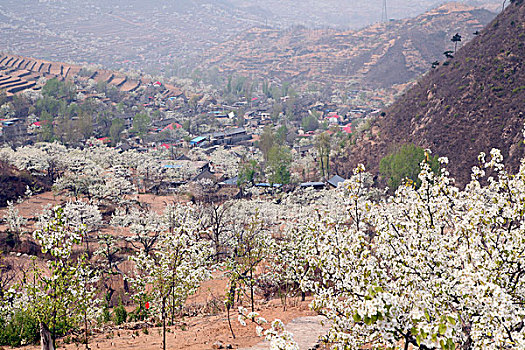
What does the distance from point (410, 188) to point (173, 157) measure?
6287cm

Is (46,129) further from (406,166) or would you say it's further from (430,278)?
(430,278)

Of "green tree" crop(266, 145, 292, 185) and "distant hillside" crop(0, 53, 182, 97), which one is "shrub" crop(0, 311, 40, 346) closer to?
"green tree" crop(266, 145, 292, 185)

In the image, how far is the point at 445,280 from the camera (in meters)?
7.33

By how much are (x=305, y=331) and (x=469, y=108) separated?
40693mm

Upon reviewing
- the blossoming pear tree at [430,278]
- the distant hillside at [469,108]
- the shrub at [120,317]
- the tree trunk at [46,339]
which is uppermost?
the distant hillside at [469,108]

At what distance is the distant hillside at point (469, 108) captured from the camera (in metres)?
41.0

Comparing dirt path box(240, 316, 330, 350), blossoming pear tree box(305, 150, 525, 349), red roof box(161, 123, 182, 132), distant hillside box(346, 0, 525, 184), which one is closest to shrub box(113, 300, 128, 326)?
dirt path box(240, 316, 330, 350)

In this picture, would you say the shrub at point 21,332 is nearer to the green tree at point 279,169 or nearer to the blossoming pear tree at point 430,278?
the blossoming pear tree at point 430,278

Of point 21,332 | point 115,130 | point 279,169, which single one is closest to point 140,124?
point 115,130

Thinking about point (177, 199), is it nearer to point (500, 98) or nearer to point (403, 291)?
point (500, 98)

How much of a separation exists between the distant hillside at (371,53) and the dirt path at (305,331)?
12248cm

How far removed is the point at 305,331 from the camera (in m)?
13.3

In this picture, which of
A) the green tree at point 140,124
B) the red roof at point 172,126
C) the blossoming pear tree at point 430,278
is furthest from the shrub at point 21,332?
the red roof at point 172,126

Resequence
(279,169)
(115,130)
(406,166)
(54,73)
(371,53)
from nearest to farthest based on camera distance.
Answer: (406,166), (279,169), (115,130), (54,73), (371,53)
